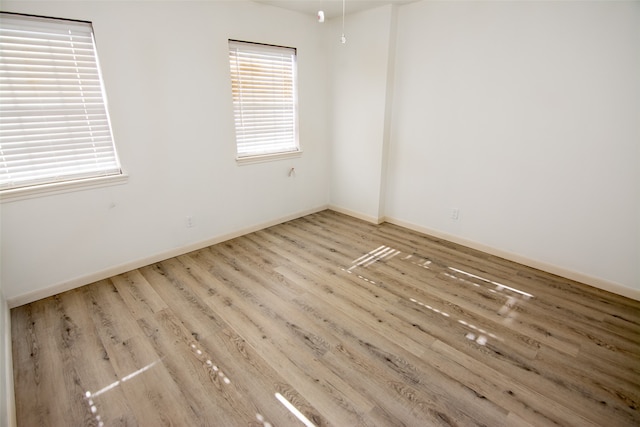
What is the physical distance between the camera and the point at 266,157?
3.67m

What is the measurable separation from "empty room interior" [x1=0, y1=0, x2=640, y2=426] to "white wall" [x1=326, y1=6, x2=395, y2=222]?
0.11 feet

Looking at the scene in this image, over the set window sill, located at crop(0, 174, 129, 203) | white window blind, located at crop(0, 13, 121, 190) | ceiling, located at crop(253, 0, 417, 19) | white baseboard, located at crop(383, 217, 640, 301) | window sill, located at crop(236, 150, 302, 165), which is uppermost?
ceiling, located at crop(253, 0, 417, 19)

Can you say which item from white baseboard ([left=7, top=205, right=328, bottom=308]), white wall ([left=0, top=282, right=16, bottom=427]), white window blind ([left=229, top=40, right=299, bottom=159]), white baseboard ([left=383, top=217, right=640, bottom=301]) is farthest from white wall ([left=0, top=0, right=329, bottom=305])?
white baseboard ([left=383, top=217, right=640, bottom=301])

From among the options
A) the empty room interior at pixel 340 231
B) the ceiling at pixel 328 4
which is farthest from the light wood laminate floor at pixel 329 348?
the ceiling at pixel 328 4

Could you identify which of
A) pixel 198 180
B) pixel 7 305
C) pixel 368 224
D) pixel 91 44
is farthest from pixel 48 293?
pixel 368 224

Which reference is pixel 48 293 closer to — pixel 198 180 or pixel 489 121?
pixel 198 180

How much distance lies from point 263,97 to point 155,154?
1370mm

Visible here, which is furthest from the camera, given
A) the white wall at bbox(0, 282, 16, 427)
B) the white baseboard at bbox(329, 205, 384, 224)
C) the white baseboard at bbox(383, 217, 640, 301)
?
the white baseboard at bbox(329, 205, 384, 224)

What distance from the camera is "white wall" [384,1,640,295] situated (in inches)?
91.7

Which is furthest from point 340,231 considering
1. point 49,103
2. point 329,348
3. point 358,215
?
point 49,103

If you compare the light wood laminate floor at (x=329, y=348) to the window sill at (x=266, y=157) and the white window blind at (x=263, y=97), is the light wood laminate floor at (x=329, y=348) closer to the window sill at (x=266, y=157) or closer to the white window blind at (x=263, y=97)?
the window sill at (x=266, y=157)

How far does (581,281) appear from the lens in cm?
270

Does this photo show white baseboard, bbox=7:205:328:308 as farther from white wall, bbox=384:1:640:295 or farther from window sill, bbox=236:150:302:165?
white wall, bbox=384:1:640:295

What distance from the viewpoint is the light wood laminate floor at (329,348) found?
62.3 inches
